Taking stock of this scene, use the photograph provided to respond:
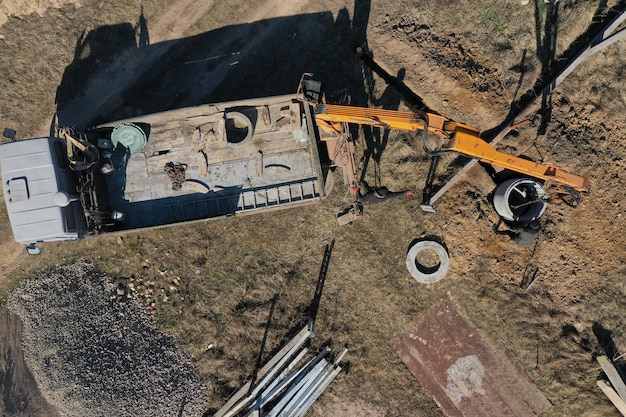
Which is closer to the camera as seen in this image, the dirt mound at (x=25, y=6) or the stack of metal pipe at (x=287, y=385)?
the stack of metal pipe at (x=287, y=385)

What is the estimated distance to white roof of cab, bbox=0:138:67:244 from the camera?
49.0ft

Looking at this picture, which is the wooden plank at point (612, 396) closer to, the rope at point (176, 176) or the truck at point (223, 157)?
the truck at point (223, 157)

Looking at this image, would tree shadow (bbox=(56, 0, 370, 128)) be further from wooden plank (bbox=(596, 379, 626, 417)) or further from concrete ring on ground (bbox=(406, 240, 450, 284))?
wooden plank (bbox=(596, 379, 626, 417))

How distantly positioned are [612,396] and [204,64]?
23.6 meters

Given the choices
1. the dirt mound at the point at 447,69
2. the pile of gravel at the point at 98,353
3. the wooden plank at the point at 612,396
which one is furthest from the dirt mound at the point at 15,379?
the wooden plank at the point at 612,396

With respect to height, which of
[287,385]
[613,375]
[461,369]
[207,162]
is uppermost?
[207,162]

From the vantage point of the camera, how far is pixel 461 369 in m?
18.9

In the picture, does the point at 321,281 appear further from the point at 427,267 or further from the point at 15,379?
the point at 15,379

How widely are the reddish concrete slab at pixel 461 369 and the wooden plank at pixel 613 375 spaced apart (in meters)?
2.83

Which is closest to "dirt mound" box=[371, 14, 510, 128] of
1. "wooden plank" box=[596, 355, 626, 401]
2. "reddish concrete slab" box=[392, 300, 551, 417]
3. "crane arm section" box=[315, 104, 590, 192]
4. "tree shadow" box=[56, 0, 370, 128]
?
"tree shadow" box=[56, 0, 370, 128]

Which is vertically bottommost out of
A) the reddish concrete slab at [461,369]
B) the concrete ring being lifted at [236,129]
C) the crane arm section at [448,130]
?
the reddish concrete slab at [461,369]

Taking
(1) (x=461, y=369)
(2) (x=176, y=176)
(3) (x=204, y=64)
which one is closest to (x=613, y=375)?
(1) (x=461, y=369)

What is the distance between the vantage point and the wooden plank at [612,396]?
58.6 feet

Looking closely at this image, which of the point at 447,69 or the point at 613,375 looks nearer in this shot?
the point at 613,375
